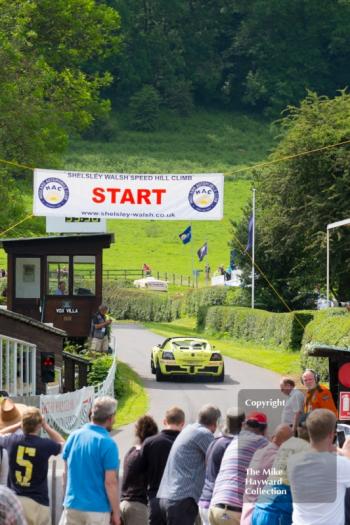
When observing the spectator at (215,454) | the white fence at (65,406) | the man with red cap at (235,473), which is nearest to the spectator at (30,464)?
the spectator at (215,454)

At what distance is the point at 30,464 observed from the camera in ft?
36.7

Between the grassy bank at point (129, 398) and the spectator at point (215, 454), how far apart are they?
15044 millimetres

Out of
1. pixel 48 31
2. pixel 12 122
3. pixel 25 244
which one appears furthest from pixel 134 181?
pixel 48 31

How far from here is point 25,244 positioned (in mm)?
38594

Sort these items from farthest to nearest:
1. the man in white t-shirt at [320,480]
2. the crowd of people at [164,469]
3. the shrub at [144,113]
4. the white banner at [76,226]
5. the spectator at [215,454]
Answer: the shrub at [144,113] < the white banner at [76,226] < the spectator at [215,454] < the crowd of people at [164,469] < the man in white t-shirt at [320,480]

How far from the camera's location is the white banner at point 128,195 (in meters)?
29.2

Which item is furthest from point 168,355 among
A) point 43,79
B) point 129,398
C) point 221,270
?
point 221,270

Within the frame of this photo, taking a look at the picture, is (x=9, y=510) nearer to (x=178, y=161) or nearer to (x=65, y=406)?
(x=65, y=406)

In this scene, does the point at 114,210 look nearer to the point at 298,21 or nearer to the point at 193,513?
the point at 193,513

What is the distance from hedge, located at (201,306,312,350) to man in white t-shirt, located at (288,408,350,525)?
33483 mm

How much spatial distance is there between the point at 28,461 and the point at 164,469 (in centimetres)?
116

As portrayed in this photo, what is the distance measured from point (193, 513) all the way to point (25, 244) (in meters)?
27.8

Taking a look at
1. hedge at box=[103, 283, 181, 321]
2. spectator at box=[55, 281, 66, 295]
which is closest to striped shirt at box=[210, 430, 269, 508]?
spectator at box=[55, 281, 66, 295]

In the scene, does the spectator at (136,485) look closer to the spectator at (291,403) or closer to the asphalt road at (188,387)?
the spectator at (291,403)
